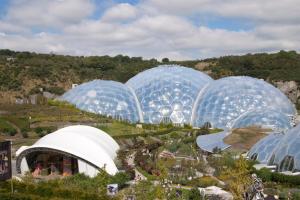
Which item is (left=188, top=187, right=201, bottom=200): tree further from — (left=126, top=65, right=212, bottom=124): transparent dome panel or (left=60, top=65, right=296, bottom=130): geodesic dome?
(left=126, top=65, right=212, bottom=124): transparent dome panel

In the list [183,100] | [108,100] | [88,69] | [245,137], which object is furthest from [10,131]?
[88,69]

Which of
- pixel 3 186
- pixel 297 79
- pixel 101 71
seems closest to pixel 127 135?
→ pixel 3 186

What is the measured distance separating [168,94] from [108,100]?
715 centimetres

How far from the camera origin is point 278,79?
94000mm

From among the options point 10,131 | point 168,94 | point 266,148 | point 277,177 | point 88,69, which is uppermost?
point 88,69

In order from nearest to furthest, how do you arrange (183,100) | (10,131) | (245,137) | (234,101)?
(245,137) < (10,131) < (234,101) < (183,100)

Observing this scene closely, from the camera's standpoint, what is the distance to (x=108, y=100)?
2392 inches

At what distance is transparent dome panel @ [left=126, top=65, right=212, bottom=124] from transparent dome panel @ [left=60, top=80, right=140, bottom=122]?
52.9 inches

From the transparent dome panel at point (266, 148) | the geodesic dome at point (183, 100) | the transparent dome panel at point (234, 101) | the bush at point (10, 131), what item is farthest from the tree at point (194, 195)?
the transparent dome panel at point (234, 101)

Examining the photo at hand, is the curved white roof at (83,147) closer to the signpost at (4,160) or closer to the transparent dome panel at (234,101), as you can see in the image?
the signpost at (4,160)

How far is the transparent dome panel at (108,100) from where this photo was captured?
59375 mm

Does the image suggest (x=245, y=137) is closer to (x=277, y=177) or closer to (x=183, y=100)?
(x=277, y=177)

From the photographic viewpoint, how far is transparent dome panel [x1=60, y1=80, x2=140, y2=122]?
5938cm

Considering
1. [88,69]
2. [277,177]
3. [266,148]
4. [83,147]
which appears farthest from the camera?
[88,69]
